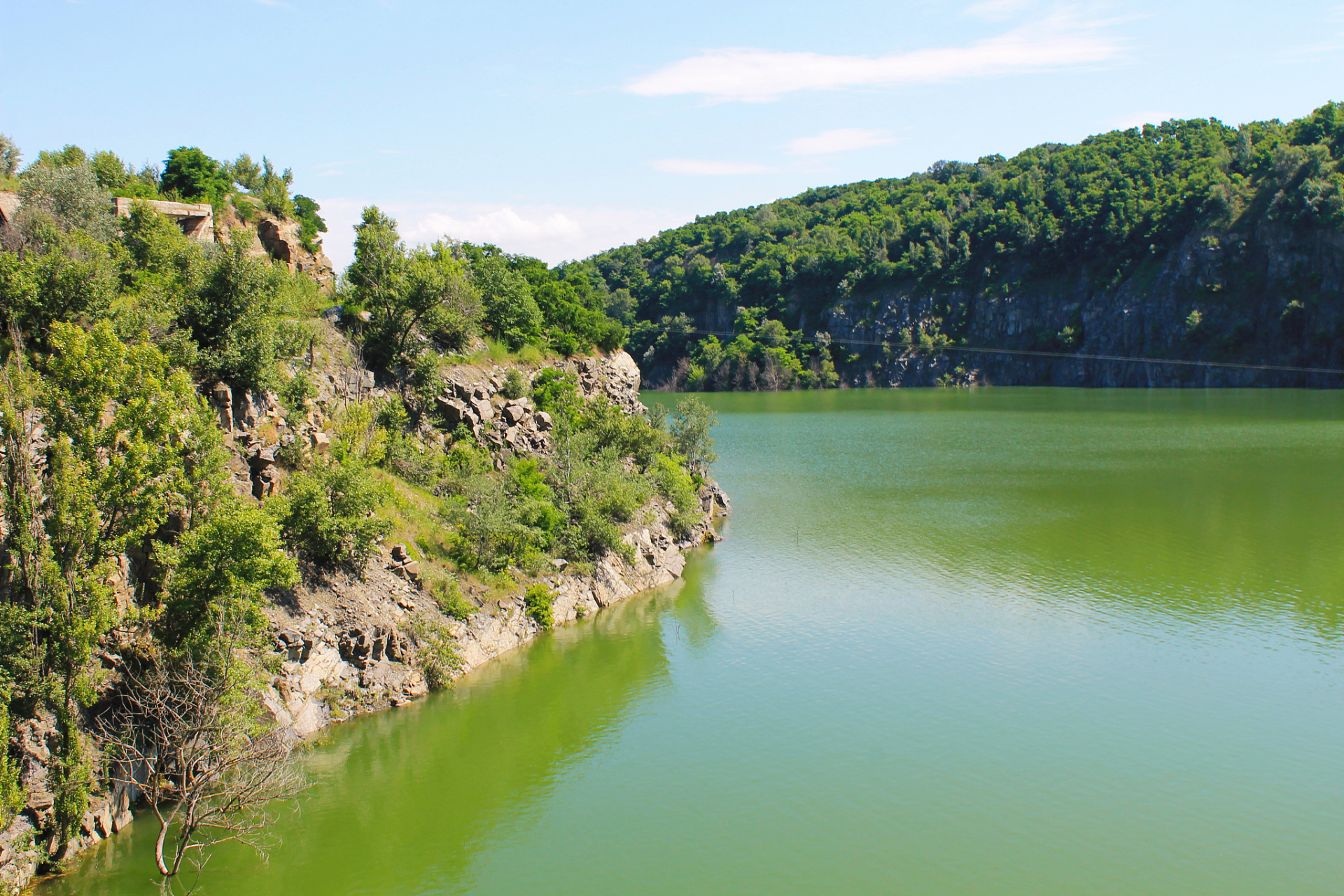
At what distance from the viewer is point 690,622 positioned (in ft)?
105

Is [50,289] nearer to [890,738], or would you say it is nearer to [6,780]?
[6,780]

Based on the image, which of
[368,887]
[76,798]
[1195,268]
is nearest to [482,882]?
[368,887]

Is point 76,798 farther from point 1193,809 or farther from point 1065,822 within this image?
point 1193,809

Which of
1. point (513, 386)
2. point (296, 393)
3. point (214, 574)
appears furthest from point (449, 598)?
point (513, 386)

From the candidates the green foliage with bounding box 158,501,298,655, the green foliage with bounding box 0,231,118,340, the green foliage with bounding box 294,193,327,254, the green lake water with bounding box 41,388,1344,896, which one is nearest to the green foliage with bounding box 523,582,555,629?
the green lake water with bounding box 41,388,1344,896

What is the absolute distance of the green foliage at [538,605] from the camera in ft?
99.9

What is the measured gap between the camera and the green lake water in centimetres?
1798

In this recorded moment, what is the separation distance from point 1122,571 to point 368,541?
1104 inches

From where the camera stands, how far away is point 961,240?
14488 centimetres

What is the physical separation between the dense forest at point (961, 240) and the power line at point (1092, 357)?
1123 mm

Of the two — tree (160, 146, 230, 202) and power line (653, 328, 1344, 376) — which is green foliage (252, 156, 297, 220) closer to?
tree (160, 146, 230, 202)

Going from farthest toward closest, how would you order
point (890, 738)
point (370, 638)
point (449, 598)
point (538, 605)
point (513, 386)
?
point (513, 386)
point (538, 605)
point (449, 598)
point (370, 638)
point (890, 738)

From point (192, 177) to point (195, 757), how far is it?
32.2 meters

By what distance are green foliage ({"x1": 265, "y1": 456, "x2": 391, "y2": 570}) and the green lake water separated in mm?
4728
